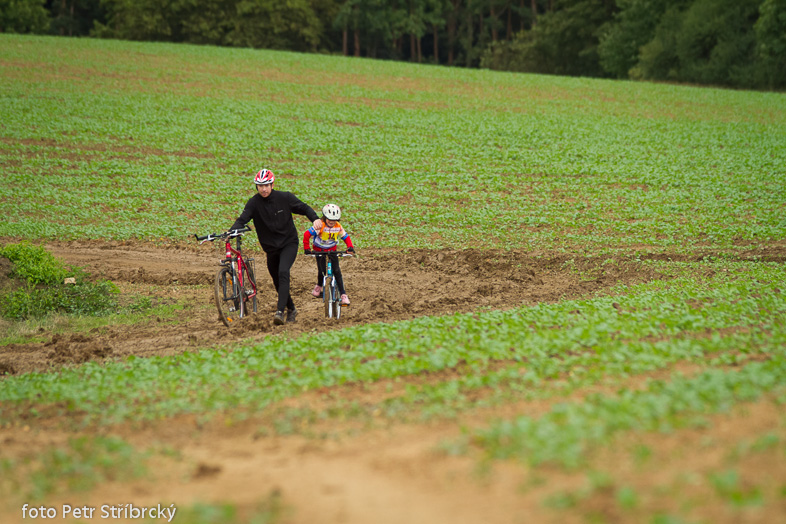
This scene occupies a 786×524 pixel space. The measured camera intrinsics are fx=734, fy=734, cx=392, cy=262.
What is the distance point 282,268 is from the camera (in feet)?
39.1

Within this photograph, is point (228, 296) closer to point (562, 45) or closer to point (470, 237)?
point (470, 237)

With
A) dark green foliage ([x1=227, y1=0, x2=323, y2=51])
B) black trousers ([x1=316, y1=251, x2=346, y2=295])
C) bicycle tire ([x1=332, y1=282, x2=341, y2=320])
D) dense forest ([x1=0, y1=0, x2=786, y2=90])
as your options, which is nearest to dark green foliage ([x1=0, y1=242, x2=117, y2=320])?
black trousers ([x1=316, y1=251, x2=346, y2=295])

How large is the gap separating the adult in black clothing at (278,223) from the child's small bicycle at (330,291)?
0.49 metres

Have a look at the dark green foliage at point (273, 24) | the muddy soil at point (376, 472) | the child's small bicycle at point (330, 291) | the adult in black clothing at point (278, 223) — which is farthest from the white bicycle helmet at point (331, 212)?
the dark green foliage at point (273, 24)

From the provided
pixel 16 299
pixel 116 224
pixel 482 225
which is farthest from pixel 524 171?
pixel 16 299

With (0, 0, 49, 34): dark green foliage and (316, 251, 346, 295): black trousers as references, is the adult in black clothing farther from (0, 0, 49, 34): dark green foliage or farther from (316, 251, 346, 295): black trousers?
(0, 0, 49, 34): dark green foliage

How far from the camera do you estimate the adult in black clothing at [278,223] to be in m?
11.8

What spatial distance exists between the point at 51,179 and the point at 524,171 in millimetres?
16695

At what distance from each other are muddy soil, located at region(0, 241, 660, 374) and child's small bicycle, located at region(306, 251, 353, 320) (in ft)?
0.83

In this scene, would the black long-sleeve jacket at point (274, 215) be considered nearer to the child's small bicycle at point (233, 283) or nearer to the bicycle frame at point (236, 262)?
the child's small bicycle at point (233, 283)

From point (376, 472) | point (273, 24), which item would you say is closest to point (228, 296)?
point (376, 472)

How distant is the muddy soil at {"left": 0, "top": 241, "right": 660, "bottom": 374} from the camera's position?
11.4m

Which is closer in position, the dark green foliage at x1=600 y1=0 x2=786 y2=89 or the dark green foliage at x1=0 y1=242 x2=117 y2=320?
the dark green foliage at x1=0 y1=242 x2=117 y2=320

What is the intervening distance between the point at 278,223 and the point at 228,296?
1441 millimetres
